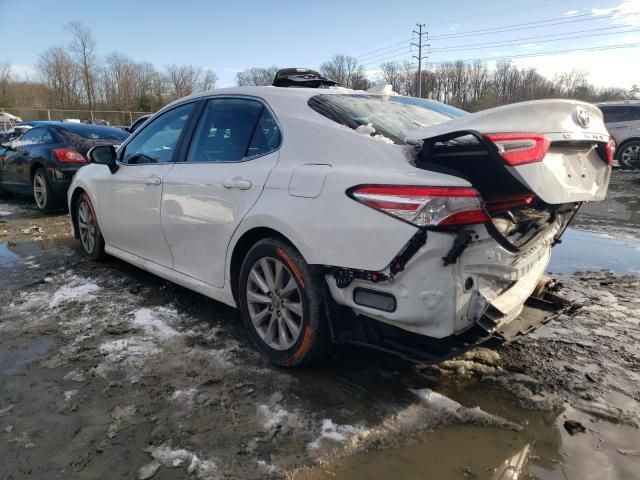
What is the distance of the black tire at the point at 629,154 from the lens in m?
14.4

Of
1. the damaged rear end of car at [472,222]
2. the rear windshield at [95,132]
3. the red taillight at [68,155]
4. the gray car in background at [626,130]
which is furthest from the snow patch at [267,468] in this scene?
the gray car in background at [626,130]

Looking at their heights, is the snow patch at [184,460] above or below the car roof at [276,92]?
below

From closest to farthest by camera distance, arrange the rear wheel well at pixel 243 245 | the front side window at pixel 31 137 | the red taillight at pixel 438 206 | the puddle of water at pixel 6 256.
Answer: the red taillight at pixel 438 206
the rear wheel well at pixel 243 245
the puddle of water at pixel 6 256
the front side window at pixel 31 137

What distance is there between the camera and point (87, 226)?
5359mm

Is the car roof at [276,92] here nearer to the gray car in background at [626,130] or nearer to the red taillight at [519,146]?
the red taillight at [519,146]

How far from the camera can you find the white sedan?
231 cm

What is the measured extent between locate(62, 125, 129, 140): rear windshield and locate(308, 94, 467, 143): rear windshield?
6.62m

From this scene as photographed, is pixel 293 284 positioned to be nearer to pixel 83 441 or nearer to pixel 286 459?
pixel 286 459

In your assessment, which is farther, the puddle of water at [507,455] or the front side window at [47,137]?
the front side window at [47,137]

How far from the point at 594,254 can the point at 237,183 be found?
4.60 meters

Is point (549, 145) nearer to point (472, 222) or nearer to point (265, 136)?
point (472, 222)

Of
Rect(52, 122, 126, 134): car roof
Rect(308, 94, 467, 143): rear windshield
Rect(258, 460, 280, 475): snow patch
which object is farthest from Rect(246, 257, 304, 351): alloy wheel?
Rect(52, 122, 126, 134): car roof

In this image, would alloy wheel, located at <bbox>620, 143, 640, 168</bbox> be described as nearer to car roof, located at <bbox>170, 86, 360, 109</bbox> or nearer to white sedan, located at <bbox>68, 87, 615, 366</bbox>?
white sedan, located at <bbox>68, 87, 615, 366</bbox>

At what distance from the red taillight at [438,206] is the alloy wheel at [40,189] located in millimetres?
7600
